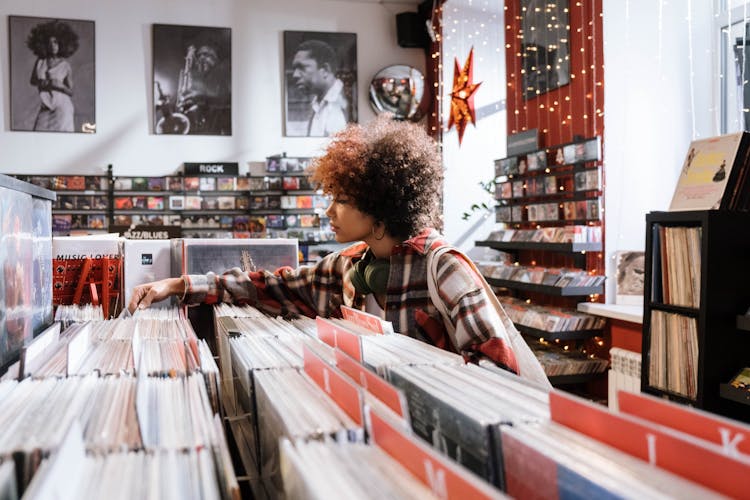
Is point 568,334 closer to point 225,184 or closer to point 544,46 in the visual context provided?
point 544,46

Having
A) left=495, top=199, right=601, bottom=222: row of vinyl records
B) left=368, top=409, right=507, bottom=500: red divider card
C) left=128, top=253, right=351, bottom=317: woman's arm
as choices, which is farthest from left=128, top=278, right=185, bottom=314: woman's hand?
left=495, top=199, right=601, bottom=222: row of vinyl records

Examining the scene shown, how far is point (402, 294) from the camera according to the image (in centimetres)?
188

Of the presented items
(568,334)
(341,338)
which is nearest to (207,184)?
(568,334)

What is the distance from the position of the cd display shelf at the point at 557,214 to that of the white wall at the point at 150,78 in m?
3.07

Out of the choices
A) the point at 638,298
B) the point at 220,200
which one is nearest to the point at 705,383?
the point at 638,298

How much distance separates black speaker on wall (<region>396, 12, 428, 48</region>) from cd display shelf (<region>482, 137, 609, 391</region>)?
138 inches

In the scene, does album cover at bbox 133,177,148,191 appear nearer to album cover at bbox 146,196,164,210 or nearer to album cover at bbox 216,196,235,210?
album cover at bbox 146,196,164,210

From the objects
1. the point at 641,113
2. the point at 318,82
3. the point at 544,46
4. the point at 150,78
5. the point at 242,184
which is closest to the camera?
the point at 641,113

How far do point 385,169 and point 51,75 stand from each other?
280 inches

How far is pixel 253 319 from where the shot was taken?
4.25 feet

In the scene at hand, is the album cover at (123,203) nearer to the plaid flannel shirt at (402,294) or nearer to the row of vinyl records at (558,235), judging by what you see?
the row of vinyl records at (558,235)

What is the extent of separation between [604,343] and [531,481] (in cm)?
436

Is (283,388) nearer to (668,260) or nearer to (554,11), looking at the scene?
(668,260)

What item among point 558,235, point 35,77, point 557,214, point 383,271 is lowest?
point 383,271
